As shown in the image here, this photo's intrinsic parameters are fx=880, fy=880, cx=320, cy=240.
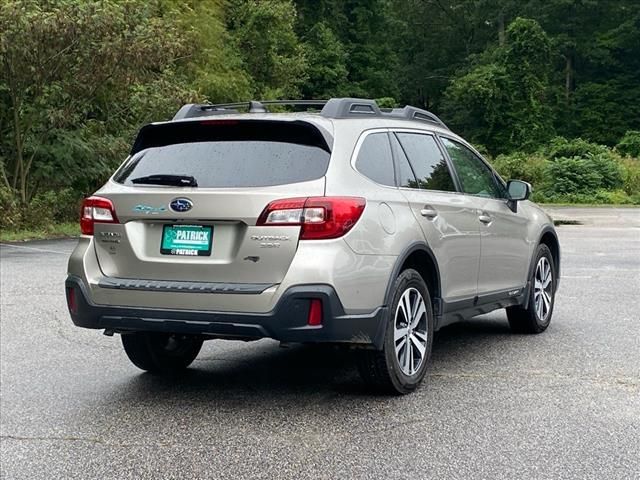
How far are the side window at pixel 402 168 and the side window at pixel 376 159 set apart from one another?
0.07 meters

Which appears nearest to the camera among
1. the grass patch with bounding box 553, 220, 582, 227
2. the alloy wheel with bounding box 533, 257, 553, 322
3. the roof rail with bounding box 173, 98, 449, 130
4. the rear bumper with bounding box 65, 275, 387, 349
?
the rear bumper with bounding box 65, 275, 387, 349

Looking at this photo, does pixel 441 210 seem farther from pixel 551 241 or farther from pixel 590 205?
pixel 590 205

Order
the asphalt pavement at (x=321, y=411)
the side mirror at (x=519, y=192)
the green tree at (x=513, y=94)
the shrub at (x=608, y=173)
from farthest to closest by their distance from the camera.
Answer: the green tree at (x=513, y=94) < the shrub at (x=608, y=173) < the side mirror at (x=519, y=192) < the asphalt pavement at (x=321, y=411)

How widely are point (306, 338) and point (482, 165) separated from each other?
297cm

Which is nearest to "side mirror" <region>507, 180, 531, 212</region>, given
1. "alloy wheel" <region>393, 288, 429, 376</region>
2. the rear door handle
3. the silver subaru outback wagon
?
the silver subaru outback wagon

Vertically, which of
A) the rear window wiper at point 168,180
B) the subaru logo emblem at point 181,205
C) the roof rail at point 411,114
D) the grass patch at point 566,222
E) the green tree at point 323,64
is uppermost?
the roof rail at point 411,114

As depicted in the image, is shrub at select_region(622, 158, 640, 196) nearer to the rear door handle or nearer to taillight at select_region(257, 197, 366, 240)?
the rear door handle

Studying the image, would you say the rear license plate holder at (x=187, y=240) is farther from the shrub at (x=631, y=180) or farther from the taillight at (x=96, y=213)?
the shrub at (x=631, y=180)

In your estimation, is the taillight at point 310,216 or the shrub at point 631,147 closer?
the taillight at point 310,216

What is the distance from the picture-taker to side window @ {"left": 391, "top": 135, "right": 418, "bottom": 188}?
227 inches

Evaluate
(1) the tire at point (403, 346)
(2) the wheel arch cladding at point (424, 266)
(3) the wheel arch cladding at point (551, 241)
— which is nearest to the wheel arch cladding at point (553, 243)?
(3) the wheel arch cladding at point (551, 241)

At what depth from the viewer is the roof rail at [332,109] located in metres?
5.61

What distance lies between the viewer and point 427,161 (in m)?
6.24

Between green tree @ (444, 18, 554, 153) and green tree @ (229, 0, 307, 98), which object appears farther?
green tree @ (444, 18, 554, 153)
